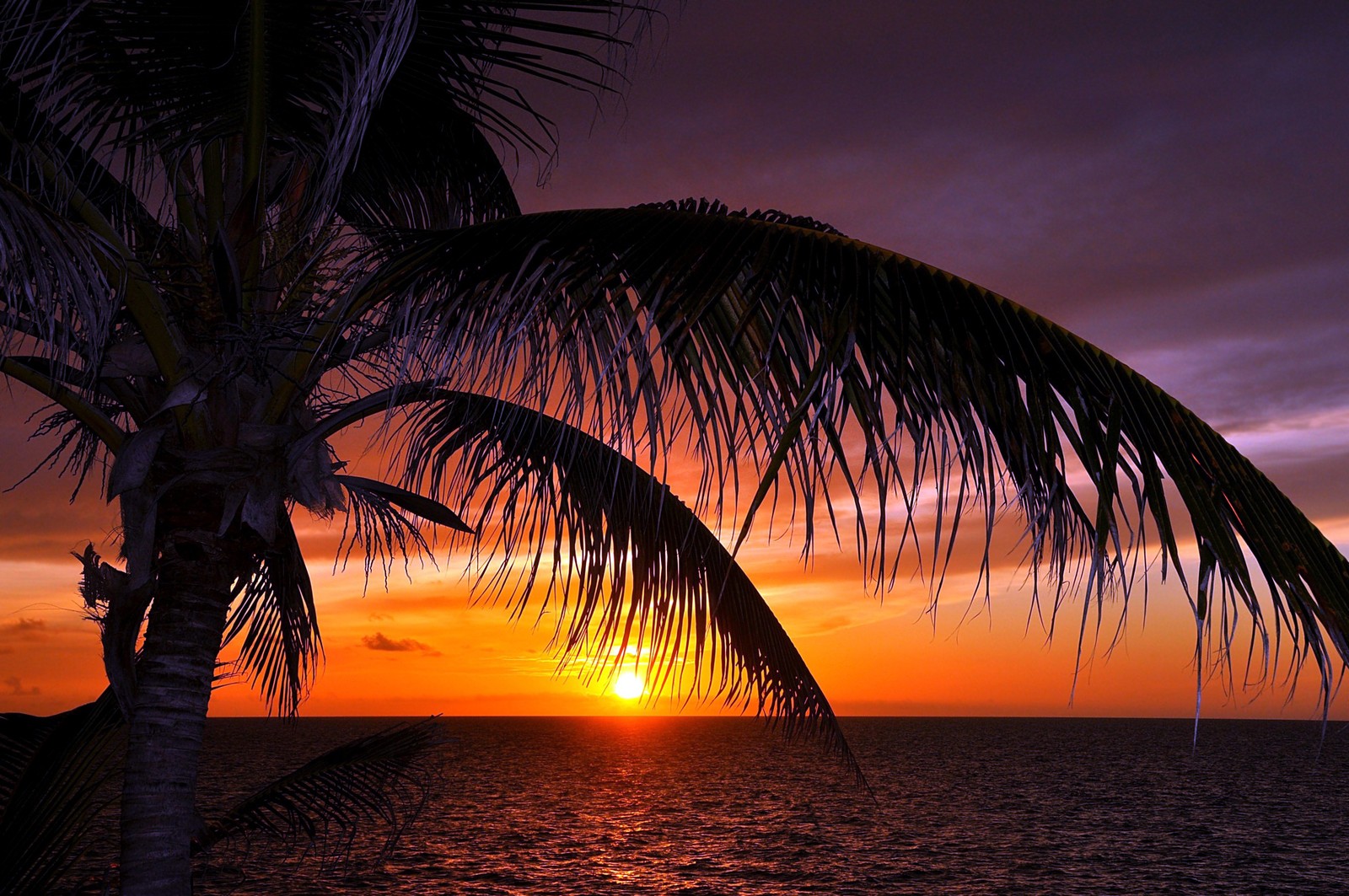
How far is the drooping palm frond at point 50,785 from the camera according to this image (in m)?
5.26

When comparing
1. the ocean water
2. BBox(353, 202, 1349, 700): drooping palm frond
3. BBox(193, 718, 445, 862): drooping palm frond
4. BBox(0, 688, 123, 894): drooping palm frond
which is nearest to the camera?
BBox(353, 202, 1349, 700): drooping palm frond

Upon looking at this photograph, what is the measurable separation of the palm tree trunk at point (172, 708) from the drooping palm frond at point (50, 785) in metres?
0.45

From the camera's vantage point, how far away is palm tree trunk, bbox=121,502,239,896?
15.6ft

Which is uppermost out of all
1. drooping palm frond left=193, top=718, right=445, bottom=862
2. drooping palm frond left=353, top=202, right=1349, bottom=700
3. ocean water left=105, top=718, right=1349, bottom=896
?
drooping palm frond left=353, top=202, right=1349, bottom=700

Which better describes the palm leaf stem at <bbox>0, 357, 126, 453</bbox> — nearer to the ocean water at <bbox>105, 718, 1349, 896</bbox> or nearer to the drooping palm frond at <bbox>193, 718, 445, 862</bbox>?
the drooping palm frond at <bbox>193, 718, 445, 862</bbox>

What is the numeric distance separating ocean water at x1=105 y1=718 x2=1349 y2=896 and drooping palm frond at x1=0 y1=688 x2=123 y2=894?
3.56ft

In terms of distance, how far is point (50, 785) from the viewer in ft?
18.0

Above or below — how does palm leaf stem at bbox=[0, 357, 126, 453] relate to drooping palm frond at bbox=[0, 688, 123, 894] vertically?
above

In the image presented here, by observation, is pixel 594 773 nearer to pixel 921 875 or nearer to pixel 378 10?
pixel 921 875

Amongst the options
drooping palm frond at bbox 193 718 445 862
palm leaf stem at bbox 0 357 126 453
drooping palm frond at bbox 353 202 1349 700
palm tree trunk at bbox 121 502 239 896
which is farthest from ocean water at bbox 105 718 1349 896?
drooping palm frond at bbox 353 202 1349 700

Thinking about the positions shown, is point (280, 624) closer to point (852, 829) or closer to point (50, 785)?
point (50, 785)

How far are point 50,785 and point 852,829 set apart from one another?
52.1 meters

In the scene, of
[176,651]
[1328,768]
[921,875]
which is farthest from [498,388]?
[1328,768]

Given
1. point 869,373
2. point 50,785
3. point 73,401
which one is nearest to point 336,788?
point 50,785
